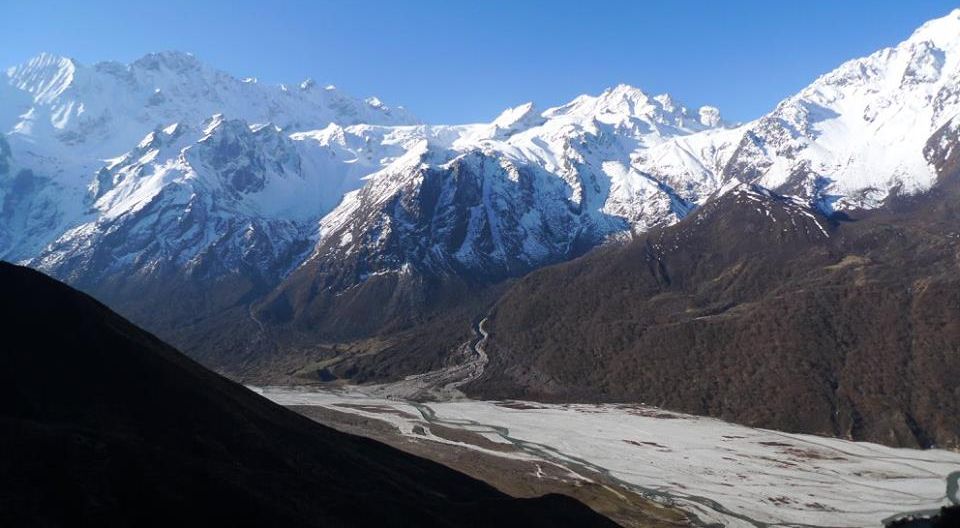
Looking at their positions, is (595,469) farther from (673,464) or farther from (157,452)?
(157,452)

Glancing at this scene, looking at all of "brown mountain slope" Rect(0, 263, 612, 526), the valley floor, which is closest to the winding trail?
the valley floor

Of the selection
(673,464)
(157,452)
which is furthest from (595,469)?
(157,452)

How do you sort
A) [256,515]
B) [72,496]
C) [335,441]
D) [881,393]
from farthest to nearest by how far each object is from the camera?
[881,393]
[335,441]
[256,515]
[72,496]

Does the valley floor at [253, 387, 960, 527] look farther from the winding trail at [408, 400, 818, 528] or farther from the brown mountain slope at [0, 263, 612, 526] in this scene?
the brown mountain slope at [0, 263, 612, 526]

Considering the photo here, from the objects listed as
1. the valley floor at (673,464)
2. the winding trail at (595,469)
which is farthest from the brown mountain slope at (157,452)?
the winding trail at (595,469)

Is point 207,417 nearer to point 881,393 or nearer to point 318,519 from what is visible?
point 318,519

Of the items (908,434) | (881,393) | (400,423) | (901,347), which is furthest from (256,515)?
(901,347)
